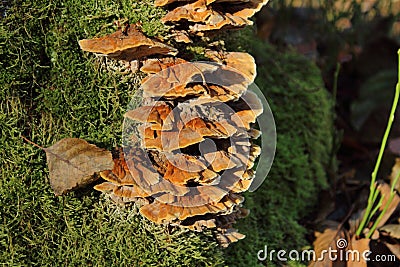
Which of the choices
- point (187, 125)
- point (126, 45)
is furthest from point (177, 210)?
point (126, 45)

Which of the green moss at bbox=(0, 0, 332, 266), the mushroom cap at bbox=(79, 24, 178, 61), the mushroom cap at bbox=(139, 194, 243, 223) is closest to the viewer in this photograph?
the mushroom cap at bbox=(79, 24, 178, 61)

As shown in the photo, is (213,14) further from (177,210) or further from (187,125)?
(177,210)

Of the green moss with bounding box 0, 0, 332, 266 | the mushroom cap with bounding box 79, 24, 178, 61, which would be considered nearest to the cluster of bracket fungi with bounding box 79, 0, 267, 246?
the mushroom cap with bounding box 79, 24, 178, 61

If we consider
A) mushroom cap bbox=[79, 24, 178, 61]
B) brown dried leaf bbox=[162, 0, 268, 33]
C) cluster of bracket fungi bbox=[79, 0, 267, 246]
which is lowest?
cluster of bracket fungi bbox=[79, 0, 267, 246]

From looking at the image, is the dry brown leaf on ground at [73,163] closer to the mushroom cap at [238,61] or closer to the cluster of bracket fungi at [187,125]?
the cluster of bracket fungi at [187,125]

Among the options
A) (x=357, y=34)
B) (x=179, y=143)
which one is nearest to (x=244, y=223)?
(x=179, y=143)

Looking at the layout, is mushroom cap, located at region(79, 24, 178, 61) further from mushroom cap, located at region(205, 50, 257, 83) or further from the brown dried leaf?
mushroom cap, located at region(205, 50, 257, 83)

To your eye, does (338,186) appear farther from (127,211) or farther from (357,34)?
(357,34)
